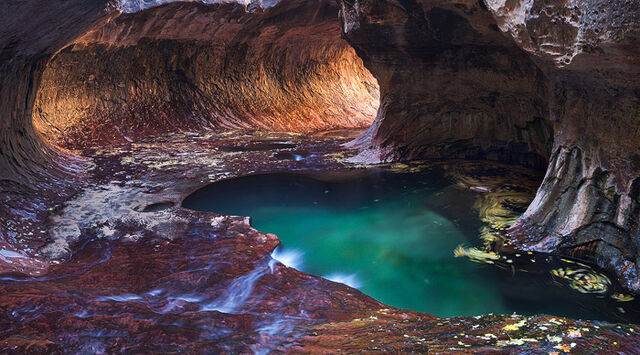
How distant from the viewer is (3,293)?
260 cm

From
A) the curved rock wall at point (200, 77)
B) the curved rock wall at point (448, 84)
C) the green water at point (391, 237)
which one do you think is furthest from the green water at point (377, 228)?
the curved rock wall at point (200, 77)

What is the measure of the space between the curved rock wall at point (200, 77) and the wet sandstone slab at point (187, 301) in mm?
3280

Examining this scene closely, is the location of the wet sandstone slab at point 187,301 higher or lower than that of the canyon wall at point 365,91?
lower

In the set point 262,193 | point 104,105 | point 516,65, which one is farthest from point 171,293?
point 104,105

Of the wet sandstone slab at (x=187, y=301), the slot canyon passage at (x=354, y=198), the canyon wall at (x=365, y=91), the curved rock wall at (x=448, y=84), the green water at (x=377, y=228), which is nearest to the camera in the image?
the wet sandstone slab at (x=187, y=301)

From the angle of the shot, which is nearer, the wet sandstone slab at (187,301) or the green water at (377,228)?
the wet sandstone slab at (187,301)

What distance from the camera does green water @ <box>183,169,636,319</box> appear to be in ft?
12.2

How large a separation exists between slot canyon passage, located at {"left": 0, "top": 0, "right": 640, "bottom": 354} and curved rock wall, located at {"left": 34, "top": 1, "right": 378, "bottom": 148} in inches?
2.5

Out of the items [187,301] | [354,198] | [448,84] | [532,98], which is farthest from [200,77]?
[187,301]

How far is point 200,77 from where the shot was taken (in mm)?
11414

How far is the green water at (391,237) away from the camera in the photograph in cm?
371

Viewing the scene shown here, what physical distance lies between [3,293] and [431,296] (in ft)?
8.91

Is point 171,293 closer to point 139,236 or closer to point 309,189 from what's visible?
point 139,236

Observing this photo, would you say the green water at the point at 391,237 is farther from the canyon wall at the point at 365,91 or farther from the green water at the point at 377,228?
the canyon wall at the point at 365,91
